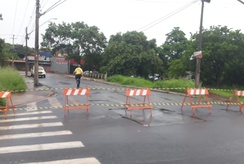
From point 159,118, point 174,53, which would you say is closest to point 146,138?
point 159,118

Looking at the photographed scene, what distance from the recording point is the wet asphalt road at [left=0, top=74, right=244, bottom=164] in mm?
6414

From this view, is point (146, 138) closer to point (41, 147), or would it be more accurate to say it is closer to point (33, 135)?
point (41, 147)

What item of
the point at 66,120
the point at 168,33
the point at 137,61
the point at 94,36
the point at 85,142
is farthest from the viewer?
the point at 168,33

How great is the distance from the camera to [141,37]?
48.3 metres

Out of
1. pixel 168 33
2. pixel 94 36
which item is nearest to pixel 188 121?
pixel 94 36

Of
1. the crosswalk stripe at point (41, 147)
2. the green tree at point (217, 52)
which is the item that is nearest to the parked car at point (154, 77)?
the green tree at point (217, 52)

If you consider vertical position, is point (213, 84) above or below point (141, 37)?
below

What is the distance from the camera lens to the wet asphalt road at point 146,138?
21.0ft

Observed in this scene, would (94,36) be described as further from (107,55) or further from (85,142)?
(85,142)

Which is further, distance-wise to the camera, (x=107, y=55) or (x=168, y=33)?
(x=168, y=33)

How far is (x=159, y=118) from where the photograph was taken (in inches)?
456

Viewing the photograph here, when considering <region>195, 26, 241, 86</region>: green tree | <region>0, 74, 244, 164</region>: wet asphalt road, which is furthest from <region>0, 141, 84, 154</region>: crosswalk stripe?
<region>195, 26, 241, 86</region>: green tree

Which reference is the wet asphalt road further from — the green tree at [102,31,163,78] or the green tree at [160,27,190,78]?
the green tree at [102,31,163,78]

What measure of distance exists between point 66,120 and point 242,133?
19.5ft
